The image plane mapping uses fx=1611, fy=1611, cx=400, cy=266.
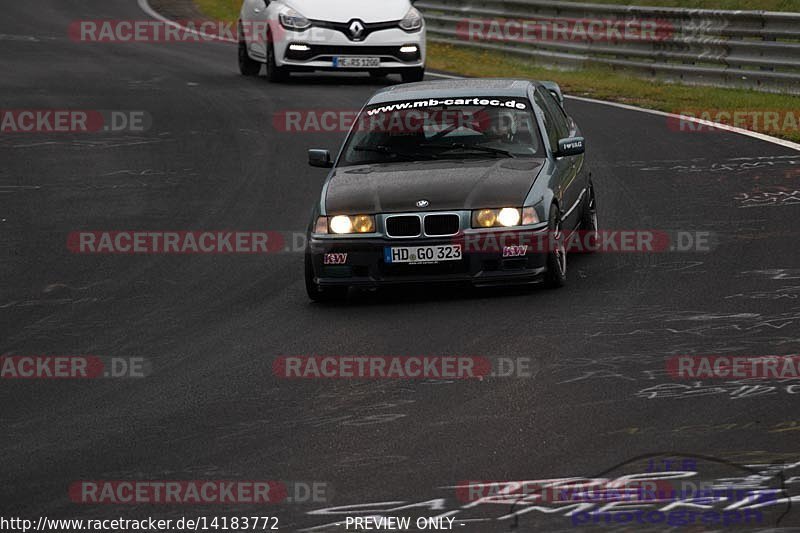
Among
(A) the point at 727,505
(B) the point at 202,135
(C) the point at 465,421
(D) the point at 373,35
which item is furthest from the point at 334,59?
(A) the point at 727,505

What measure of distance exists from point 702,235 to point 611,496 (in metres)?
6.79

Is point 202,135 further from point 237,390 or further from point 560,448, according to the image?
point 560,448

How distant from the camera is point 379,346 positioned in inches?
368

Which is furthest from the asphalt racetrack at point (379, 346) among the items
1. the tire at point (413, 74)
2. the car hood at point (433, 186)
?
the tire at point (413, 74)

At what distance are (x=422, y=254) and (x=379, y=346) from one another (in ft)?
4.53

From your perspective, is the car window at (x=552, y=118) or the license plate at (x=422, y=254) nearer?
the license plate at (x=422, y=254)

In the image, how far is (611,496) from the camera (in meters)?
6.23

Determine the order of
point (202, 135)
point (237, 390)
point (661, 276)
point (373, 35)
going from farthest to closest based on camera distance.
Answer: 1. point (373, 35)
2. point (202, 135)
3. point (661, 276)
4. point (237, 390)

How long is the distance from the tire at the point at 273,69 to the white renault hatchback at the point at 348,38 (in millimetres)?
107

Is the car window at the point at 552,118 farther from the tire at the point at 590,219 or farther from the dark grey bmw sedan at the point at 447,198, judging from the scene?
the tire at the point at 590,219

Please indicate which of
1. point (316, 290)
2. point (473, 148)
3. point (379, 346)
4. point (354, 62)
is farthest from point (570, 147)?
point (354, 62)

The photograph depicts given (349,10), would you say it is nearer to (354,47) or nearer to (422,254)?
(354,47)

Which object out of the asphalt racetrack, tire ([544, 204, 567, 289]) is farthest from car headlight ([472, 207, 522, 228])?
the asphalt racetrack

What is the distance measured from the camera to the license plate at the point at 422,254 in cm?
1057
